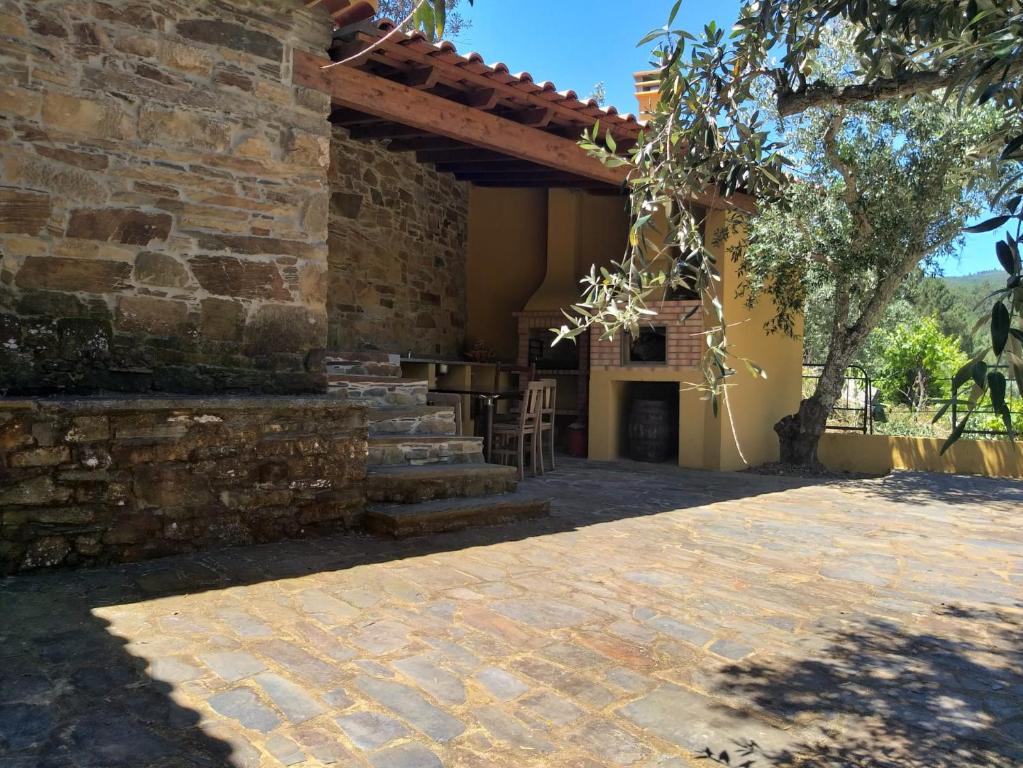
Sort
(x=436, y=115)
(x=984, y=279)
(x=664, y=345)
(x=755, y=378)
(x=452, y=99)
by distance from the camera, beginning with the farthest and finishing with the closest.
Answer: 1. (x=984, y=279)
2. (x=664, y=345)
3. (x=755, y=378)
4. (x=452, y=99)
5. (x=436, y=115)

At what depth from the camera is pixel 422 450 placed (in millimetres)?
5590

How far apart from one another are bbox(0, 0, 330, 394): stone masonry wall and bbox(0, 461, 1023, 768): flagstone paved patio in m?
1.23

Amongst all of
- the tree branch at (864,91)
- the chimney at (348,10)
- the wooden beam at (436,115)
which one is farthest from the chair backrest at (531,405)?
the tree branch at (864,91)

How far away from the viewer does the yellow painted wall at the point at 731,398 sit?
862 centimetres

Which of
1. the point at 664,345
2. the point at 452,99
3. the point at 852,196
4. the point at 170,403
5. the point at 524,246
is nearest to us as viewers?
the point at 170,403

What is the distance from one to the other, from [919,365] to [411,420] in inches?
413

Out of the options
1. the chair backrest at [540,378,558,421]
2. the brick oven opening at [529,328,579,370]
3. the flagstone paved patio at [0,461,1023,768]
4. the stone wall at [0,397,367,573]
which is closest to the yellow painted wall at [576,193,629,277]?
the brick oven opening at [529,328,579,370]

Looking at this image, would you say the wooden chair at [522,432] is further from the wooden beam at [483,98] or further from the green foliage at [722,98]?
the green foliage at [722,98]

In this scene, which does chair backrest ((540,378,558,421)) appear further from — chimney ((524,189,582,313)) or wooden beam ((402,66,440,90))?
wooden beam ((402,66,440,90))

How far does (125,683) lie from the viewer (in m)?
2.45

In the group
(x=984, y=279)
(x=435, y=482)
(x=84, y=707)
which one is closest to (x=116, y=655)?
(x=84, y=707)

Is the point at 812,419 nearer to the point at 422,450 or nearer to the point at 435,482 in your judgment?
the point at 422,450

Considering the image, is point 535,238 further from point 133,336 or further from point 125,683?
point 125,683

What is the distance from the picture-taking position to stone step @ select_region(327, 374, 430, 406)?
5.95m
